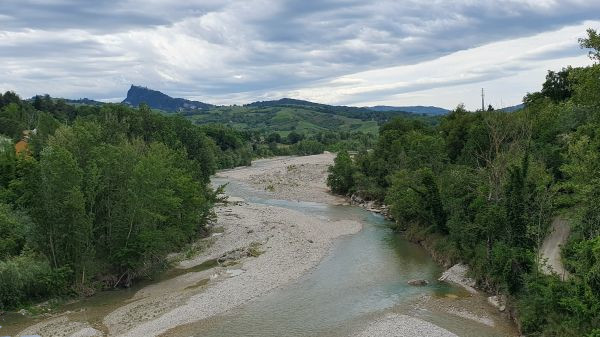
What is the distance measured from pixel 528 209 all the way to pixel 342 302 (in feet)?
43.4

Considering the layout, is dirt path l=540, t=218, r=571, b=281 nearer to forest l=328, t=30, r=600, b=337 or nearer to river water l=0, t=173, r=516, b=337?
forest l=328, t=30, r=600, b=337

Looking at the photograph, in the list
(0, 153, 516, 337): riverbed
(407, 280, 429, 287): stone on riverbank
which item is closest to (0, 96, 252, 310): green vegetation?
(0, 153, 516, 337): riverbed

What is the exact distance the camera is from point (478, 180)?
38.5m

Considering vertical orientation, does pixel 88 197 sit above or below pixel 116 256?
above

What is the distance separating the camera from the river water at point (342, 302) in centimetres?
2817

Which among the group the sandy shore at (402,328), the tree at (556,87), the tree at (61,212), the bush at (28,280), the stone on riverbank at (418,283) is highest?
the tree at (556,87)

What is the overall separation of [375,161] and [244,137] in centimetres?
11654

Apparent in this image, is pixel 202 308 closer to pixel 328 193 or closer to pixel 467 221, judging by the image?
pixel 467 221

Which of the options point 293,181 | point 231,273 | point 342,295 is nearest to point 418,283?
point 342,295

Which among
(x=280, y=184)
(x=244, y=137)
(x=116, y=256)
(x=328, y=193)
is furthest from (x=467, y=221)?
(x=244, y=137)

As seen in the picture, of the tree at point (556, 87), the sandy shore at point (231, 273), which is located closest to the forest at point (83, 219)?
the sandy shore at point (231, 273)

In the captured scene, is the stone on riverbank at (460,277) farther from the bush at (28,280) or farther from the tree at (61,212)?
the bush at (28,280)

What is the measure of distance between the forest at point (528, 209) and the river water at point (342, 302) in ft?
7.56

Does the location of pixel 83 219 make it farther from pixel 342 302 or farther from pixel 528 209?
pixel 528 209
